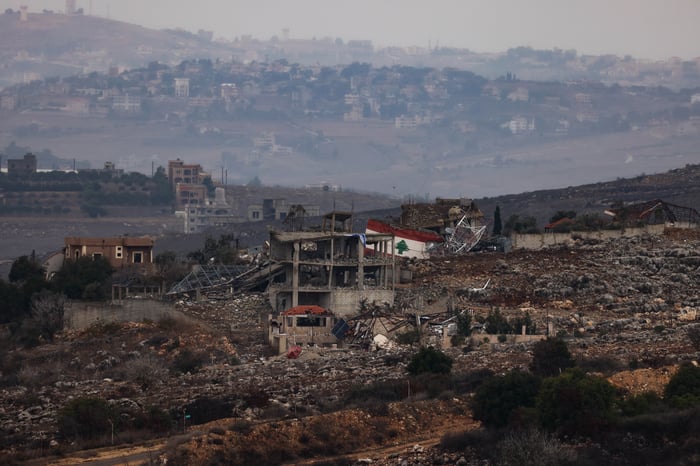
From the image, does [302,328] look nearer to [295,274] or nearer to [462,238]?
[295,274]

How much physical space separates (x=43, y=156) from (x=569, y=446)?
559ft

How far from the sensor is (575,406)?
2027 centimetres

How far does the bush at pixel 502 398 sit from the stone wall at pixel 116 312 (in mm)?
11816

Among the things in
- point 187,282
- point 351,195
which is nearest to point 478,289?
point 187,282

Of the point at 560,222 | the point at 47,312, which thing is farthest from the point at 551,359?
the point at 560,222

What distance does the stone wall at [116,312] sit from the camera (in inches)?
1302

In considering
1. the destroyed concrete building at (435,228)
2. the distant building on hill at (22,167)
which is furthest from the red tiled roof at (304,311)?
the distant building on hill at (22,167)

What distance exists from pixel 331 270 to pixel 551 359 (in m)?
9.11

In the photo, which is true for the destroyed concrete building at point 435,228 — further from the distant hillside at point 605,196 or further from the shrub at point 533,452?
the distant hillside at point 605,196

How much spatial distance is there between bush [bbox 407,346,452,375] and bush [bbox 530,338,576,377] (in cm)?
110

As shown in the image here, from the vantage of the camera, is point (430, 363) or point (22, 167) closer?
point (430, 363)

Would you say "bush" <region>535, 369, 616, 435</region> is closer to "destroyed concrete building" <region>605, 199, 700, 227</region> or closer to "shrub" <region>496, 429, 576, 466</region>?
"shrub" <region>496, 429, 576, 466</region>

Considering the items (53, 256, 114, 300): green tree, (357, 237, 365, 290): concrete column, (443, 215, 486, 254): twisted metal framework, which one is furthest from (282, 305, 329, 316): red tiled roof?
(443, 215, 486, 254): twisted metal framework

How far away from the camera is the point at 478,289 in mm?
33531
